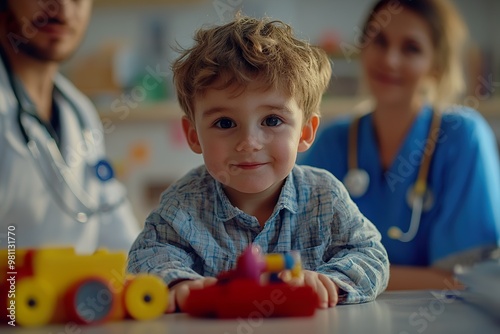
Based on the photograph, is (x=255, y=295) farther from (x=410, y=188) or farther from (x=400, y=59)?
(x=400, y=59)

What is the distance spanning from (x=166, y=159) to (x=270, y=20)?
1874 mm

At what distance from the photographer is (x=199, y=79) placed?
649 millimetres

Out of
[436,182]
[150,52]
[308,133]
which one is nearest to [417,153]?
[436,182]

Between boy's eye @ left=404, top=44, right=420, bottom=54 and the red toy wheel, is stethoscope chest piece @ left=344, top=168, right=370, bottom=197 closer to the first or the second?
boy's eye @ left=404, top=44, right=420, bottom=54

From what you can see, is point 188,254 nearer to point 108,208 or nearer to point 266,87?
point 266,87

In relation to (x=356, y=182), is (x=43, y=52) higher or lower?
higher

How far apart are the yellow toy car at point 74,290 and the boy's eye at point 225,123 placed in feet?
0.50

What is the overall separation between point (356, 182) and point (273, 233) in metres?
0.48

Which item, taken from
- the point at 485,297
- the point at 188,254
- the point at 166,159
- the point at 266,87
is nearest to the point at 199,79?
the point at 266,87

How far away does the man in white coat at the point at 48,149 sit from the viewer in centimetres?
124

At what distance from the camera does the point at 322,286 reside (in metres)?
0.62

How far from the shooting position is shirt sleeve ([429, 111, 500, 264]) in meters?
1.19

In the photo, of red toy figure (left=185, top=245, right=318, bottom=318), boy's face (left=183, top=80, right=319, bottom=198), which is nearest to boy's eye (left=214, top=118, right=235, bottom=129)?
boy's face (left=183, top=80, right=319, bottom=198)

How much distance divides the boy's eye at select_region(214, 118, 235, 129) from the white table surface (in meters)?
0.17
